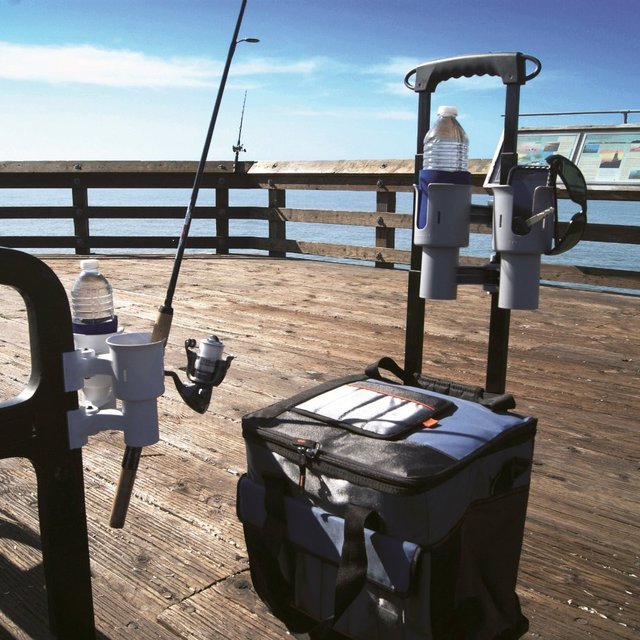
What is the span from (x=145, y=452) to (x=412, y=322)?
1.00 m

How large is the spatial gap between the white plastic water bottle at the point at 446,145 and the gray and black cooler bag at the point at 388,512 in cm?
50

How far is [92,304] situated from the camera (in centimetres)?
139

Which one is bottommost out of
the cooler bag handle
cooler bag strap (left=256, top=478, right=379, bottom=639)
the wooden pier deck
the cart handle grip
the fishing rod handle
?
the wooden pier deck

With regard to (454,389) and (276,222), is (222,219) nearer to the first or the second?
(276,222)

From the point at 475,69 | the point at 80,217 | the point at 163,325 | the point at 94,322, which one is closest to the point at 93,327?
the point at 94,322

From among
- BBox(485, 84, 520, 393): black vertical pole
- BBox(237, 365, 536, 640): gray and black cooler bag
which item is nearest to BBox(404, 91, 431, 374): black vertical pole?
BBox(485, 84, 520, 393): black vertical pole

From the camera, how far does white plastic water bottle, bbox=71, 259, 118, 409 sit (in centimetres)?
133

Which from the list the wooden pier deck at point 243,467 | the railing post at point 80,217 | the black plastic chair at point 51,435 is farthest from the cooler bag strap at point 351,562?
the railing post at point 80,217

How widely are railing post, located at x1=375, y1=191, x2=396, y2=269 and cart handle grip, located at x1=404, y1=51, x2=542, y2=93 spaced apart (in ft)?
17.1

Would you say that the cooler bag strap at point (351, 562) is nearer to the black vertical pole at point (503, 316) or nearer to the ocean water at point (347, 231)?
the black vertical pole at point (503, 316)

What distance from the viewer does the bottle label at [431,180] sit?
4.90 feet

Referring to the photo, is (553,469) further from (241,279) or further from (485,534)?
(241,279)

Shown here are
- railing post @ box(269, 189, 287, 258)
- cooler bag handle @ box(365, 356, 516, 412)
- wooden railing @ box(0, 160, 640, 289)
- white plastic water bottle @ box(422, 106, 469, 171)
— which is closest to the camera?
cooler bag handle @ box(365, 356, 516, 412)

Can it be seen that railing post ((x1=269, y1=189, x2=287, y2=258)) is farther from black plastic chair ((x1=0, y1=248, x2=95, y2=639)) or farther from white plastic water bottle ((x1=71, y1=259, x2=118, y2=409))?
black plastic chair ((x1=0, y1=248, x2=95, y2=639))
